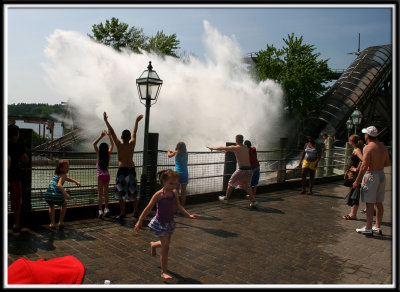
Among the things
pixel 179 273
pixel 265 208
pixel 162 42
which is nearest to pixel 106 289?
pixel 179 273

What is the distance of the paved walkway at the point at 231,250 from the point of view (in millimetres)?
4133

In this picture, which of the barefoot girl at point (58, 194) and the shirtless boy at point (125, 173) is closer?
the barefoot girl at point (58, 194)

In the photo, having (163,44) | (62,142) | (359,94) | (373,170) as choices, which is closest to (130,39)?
(163,44)

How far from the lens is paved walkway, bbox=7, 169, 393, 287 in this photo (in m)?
4.13

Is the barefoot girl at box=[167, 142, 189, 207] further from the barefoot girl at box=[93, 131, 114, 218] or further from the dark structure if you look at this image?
the dark structure

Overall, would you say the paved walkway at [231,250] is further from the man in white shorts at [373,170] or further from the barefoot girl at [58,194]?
the man in white shorts at [373,170]

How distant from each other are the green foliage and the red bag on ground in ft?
99.7

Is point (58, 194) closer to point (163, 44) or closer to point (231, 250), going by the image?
point (231, 250)

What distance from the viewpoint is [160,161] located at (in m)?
7.77

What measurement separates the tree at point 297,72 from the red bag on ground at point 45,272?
117ft

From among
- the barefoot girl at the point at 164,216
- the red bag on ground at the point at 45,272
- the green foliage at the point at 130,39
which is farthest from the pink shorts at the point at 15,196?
the green foliage at the point at 130,39

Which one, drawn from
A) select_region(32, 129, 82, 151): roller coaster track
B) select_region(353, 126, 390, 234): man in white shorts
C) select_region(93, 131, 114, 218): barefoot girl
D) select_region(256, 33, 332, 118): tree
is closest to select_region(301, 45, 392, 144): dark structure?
select_region(256, 33, 332, 118): tree

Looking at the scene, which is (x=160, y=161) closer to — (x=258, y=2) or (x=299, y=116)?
(x=258, y=2)

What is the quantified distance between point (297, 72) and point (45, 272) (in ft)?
121
